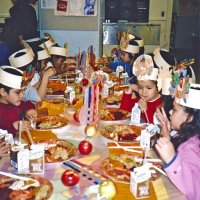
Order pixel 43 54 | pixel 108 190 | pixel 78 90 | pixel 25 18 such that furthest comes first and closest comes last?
1. pixel 25 18
2. pixel 43 54
3. pixel 78 90
4. pixel 108 190

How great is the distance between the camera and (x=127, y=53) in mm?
3586

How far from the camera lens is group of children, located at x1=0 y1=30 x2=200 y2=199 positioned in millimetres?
1405

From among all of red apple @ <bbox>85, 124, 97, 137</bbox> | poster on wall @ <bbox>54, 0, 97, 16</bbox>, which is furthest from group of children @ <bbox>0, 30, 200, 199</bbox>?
poster on wall @ <bbox>54, 0, 97, 16</bbox>

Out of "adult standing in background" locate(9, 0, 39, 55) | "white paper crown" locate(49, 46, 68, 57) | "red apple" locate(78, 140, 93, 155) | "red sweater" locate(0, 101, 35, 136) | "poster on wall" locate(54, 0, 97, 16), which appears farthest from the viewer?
"poster on wall" locate(54, 0, 97, 16)

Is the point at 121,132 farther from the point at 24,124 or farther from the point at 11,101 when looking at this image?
the point at 11,101

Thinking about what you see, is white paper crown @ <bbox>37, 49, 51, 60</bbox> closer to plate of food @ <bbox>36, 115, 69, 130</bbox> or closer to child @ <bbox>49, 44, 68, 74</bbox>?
child @ <bbox>49, 44, 68, 74</bbox>

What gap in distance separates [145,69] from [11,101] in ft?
2.99

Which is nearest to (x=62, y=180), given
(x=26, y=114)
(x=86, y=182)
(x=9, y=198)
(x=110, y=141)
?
(x=86, y=182)

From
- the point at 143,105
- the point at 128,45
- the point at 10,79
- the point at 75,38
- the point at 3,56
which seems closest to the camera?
the point at 10,79

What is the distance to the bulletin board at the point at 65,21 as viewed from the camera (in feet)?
16.5

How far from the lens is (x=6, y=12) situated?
6266 mm

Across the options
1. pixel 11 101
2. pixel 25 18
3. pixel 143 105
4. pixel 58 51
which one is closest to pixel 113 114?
pixel 143 105

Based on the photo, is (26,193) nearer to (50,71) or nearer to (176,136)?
(176,136)

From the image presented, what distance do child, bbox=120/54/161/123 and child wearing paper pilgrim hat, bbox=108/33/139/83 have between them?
1.02 m
